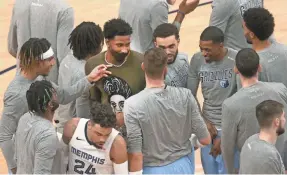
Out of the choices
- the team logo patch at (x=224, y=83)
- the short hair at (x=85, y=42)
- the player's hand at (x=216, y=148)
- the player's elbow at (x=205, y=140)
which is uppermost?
the short hair at (x=85, y=42)

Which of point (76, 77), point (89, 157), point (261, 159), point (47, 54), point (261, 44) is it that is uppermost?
point (261, 44)

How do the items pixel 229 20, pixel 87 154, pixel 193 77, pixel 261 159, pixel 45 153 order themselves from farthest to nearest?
1. pixel 229 20
2. pixel 193 77
3. pixel 87 154
4. pixel 45 153
5. pixel 261 159

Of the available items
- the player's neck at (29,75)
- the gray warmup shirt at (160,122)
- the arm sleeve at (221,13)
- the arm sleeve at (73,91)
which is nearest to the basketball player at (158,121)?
the gray warmup shirt at (160,122)

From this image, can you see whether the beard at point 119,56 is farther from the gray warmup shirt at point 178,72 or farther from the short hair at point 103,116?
the short hair at point 103,116

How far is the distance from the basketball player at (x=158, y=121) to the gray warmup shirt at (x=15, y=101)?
720 mm

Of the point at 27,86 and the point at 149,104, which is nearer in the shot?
the point at 149,104

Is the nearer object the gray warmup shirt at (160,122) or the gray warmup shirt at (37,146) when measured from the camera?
the gray warmup shirt at (37,146)

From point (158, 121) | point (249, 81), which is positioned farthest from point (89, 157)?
point (249, 81)

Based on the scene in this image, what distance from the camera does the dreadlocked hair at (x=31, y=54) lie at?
5.08 m

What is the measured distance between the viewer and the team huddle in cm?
445

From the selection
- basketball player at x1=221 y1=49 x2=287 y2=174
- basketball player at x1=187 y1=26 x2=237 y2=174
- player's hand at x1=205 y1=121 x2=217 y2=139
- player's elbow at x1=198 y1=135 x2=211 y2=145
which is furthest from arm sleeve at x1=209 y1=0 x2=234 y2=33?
player's elbow at x1=198 y1=135 x2=211 y2=145

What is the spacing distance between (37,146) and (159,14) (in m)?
2.18

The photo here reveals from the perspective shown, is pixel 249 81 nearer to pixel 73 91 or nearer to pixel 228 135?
pixel 228 135

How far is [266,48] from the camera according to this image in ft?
17.2
